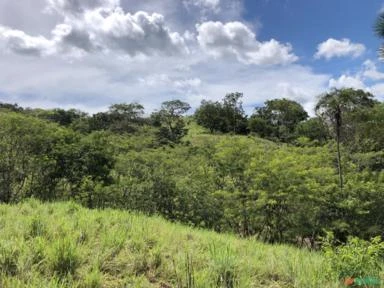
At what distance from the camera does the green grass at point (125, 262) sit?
3.84 meters

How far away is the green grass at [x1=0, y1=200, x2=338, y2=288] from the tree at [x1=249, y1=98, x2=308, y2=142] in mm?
61663

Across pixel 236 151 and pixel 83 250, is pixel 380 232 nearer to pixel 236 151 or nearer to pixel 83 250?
pixel 236 151

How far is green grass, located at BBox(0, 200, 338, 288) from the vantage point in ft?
12.6

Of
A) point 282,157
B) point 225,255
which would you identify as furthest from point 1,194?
point 225,255

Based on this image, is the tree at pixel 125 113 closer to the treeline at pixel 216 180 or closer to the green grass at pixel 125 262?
the treeline at pixel 216 180

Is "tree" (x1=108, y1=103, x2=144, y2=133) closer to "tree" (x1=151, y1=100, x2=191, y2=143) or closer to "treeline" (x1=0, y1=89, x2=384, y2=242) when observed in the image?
"tree" (x1=151, y1=100, x2=191, y2=143)

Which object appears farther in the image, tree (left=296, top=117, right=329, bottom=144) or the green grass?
tree (left=296, top=117, right=329, bottom=144)

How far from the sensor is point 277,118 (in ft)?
235

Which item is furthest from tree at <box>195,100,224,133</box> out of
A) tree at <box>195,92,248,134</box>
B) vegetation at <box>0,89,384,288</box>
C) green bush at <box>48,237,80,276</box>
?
green bush at <box>48,237,80,276</box>

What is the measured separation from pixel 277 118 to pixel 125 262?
69.8 m

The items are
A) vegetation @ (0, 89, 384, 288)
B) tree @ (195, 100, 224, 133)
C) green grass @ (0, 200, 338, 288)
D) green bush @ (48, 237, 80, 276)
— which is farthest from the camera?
A: tree @ (195, 100, 224, 133)

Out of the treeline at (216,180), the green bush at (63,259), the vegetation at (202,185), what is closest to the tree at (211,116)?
the vegetation at (202,185)

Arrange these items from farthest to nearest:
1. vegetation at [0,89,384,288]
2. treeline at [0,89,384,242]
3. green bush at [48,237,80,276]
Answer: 1. treeline at [0,89,384,242]
2. vegetation at [0,89,384,288]
3. green bush at [48,237,80,276]

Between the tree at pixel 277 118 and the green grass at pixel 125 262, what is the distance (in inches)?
2428
